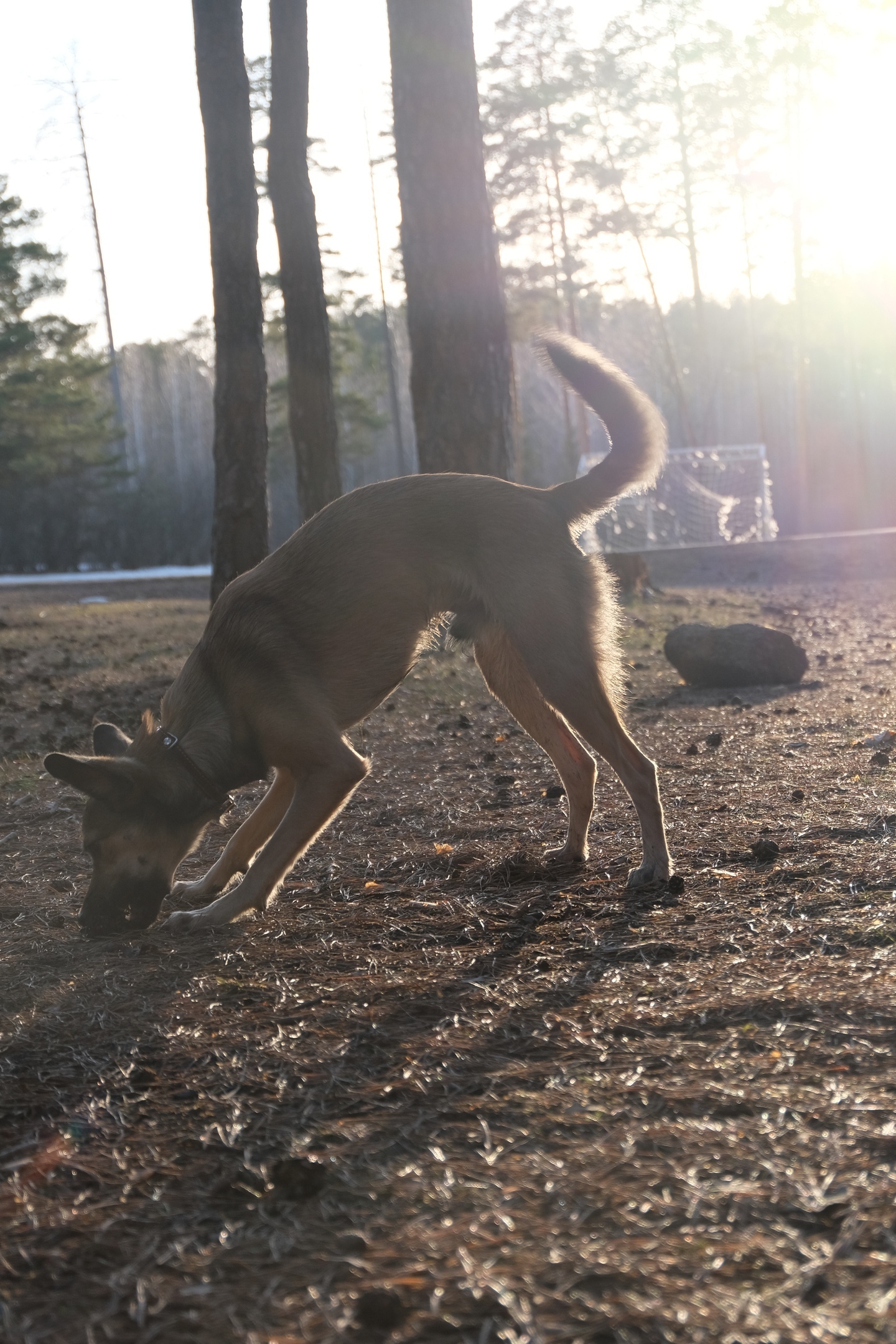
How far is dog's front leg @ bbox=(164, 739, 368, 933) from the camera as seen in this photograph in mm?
4098

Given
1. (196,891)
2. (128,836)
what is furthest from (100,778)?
(196,891)

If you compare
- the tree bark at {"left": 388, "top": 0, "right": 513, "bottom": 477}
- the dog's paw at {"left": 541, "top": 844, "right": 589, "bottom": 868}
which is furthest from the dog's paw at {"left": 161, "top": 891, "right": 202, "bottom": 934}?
the tree bark at {"left": 388, "top": 0, "right": 513, "bottom": 477}

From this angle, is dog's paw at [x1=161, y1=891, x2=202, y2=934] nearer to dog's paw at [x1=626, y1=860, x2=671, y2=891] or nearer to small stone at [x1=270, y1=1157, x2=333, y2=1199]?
dog's paw at [x1=626, y1=860, x2=671, y2=891]

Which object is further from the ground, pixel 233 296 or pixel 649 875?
pixel 233 296

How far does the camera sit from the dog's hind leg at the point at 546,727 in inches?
180

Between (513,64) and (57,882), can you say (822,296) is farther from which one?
(57,882)

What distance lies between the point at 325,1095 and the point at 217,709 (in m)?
2.06

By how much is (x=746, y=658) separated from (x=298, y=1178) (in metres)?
7.39

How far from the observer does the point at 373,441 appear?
5169 cm

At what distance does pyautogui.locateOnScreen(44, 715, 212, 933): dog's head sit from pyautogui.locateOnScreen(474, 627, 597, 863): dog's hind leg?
1376mm

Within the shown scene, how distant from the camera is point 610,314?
49.7m

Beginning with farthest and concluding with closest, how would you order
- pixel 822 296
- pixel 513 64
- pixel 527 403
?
pixel 527 403
pixel 822 296
pixel 513 64

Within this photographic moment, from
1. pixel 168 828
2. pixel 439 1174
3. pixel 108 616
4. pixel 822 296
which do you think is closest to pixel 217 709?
pixel 168 828

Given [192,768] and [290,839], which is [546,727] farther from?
[192,768]
